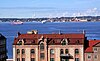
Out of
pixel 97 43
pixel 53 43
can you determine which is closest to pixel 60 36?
pixel 53 43

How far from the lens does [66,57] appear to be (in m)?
77.2

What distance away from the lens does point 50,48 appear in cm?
7856

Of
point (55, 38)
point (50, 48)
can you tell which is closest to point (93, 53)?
point (55, 38)

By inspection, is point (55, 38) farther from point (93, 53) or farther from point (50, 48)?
point (93, 53)

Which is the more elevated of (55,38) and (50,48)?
(55,38)

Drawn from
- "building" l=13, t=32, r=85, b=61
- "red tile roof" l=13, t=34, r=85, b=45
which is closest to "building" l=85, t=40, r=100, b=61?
"building" l=13, t=32, r=85, b=61

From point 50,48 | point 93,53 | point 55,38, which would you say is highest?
point 55,38

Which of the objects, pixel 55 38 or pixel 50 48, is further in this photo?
pixel 55 38

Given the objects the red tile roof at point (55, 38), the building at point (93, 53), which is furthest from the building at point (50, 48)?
the building at point (93, 53)

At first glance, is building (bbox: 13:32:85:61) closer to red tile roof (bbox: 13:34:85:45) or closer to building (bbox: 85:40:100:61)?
red tile roof (bbox: 13:34:85:45)

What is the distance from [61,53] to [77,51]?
9.76ft

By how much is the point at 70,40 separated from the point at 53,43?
3.11 meters

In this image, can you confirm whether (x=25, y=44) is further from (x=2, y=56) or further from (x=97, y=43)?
(x=97, y=43)

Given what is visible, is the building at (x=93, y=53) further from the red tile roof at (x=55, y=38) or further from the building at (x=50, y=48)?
the red tile roof at (x=55, y=38)
